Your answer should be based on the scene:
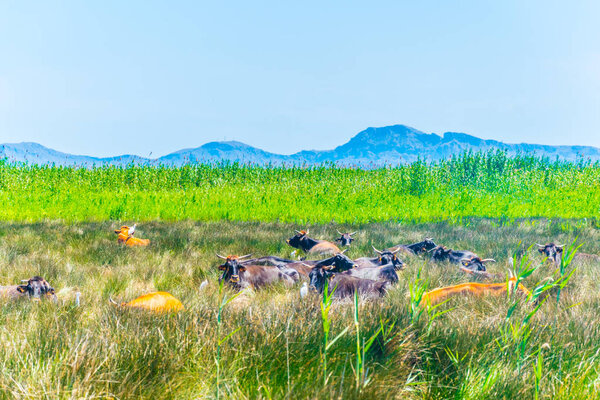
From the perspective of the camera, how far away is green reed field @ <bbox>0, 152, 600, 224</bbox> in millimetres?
13625

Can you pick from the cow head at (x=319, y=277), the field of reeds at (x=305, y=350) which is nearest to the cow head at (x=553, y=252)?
the field of reeds at (x=305, y=350)

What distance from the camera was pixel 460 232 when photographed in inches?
401

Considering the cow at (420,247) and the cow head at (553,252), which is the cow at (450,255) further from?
the cow head at (553,252)

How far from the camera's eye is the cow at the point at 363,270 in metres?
5.46

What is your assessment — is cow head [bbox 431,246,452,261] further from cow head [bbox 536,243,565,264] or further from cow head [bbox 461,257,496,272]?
cow head [bbox 536,243,565,264]

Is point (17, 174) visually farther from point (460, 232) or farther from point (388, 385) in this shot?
point (388, 385)

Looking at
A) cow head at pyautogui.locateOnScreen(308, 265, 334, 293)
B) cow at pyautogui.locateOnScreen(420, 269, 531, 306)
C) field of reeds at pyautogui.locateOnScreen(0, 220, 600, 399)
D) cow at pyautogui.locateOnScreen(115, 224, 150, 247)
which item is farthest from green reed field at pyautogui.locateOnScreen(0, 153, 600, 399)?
cow head at pyautogui.locateOnScreen(308, 265, 334, 293)

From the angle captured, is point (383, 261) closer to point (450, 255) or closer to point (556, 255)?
point (450, 255)

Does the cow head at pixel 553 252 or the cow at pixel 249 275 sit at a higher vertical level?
the cow head at pixel 553 252

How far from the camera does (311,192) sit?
20.9 m

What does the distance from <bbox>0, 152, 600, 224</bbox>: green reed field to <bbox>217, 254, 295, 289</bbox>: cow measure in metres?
6.75

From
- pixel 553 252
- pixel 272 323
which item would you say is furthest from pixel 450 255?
pixel 272 323

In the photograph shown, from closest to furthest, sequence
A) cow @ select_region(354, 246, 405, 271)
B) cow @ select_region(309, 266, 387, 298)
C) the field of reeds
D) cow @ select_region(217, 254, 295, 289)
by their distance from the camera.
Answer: the field of reeds < cow @ select_region(309, 266, 387, 298) < cow @ select_region(217, 254, 295, 289) < cow @ select_region(354, 246, 405, 271)

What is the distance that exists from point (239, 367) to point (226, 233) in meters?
7.15
